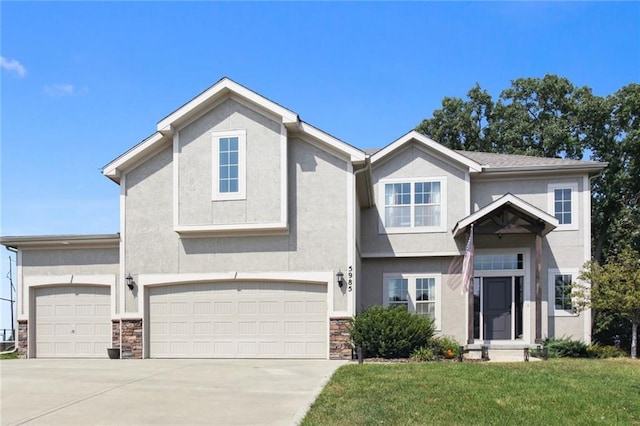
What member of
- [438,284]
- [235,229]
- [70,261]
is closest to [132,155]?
[235,229]

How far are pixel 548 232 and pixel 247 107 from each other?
9959 mm

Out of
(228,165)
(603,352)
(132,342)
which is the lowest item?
(603,352)

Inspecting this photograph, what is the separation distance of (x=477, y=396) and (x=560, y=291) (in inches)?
420

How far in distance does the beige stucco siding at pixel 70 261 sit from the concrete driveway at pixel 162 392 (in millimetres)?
3686

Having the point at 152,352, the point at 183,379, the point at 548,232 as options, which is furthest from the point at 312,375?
the point at 548,232

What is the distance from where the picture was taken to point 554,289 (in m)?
18.3

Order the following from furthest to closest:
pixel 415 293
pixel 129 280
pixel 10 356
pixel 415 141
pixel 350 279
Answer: pixel 415 141, pixel 415 293, pixel 10 356, pixel 129 280, pixel 350 279

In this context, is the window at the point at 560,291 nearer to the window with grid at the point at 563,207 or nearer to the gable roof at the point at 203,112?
the window with grid at the point at 563,207

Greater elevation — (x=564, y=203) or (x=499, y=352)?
(x=564, y=203)

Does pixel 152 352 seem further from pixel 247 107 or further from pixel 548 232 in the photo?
pixel 548 232

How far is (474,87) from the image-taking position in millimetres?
31531

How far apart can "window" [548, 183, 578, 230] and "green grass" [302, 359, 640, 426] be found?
6.90 m

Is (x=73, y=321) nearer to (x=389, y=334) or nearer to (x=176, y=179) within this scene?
(x=176, y=179)

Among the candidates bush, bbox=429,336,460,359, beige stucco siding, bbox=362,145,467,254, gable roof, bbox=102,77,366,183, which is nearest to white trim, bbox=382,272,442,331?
beige stucco siding, bbox=362,145,467,254
